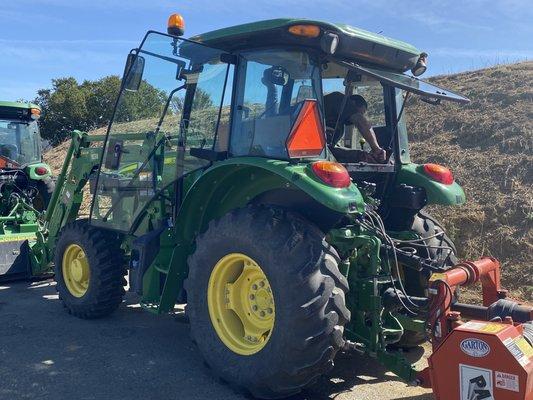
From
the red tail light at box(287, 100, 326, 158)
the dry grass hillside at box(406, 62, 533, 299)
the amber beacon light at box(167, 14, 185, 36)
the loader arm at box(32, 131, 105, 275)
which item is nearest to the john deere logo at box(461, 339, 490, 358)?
the red tail light at box(287, 100, 326, 158)

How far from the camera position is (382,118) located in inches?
195

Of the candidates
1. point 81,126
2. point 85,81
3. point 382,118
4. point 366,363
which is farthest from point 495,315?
point 85,81

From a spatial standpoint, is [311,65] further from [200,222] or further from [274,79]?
[200,222]

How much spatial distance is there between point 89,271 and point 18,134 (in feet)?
14.8

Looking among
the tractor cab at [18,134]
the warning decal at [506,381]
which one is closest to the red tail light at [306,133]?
the warning decal at [506,381]

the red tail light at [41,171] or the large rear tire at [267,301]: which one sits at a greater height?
the red tail light at [41,171]

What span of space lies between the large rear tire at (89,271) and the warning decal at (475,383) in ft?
11.6

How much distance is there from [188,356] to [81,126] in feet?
89.2

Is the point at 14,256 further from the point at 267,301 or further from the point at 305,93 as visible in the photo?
the point at 305,93

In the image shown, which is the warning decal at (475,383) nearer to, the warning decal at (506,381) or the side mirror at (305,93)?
the warning decal at (506,381)

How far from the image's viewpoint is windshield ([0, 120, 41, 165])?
8.92 meters

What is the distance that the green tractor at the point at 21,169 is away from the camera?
7984mm

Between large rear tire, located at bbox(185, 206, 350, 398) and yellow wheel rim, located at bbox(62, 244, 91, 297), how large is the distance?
6.57ft

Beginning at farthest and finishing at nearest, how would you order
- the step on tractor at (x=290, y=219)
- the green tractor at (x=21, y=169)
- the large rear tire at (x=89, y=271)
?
the green tractor at (x=21, y=169) < the large rear tire at (x=89, y=271) < the step on tractor at (x=290, y=219)
